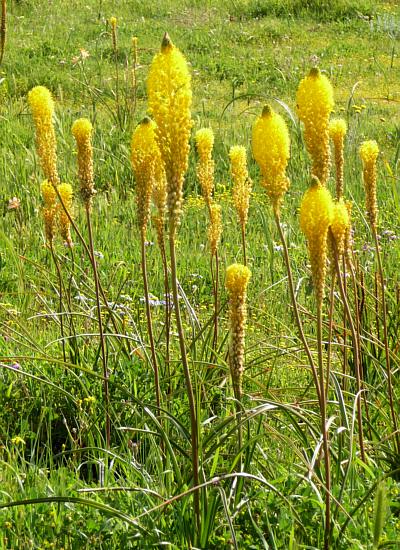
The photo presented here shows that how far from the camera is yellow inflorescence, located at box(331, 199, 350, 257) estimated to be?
194 cm

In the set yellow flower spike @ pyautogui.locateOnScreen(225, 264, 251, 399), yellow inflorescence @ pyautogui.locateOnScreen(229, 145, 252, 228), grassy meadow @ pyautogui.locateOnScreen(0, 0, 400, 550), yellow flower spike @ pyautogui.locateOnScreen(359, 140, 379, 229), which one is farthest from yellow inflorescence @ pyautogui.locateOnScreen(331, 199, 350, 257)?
yellow inflorescence @ pyautogui.locateOnScreen(229, 145, 252, 228)

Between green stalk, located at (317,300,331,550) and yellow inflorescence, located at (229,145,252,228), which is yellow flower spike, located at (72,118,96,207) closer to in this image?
yellow inflorescence, located at (229,145,252,228)

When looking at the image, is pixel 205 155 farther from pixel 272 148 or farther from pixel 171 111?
pixel 171 111

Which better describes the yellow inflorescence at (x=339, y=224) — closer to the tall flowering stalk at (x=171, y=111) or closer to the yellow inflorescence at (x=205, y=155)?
the tall flowering stalk at (x=171, y=111)

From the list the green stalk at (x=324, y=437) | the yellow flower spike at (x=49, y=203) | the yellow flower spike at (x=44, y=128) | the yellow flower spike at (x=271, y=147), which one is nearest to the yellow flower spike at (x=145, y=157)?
the yellow flower spike at (x=271, y=147)

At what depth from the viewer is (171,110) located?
1555 millimetres

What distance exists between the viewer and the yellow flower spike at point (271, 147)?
72.3 inches

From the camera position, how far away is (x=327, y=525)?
75.1 inches

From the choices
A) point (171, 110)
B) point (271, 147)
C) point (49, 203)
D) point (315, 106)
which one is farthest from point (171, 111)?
point (49, 203)

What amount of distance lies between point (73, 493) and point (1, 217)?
3.02 m

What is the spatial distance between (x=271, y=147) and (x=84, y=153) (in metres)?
0.76

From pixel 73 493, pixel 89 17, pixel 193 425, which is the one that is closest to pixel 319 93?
pixel 193 425

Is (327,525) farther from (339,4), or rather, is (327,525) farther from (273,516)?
(339,4)

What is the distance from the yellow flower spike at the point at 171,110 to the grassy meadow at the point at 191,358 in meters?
0.50
